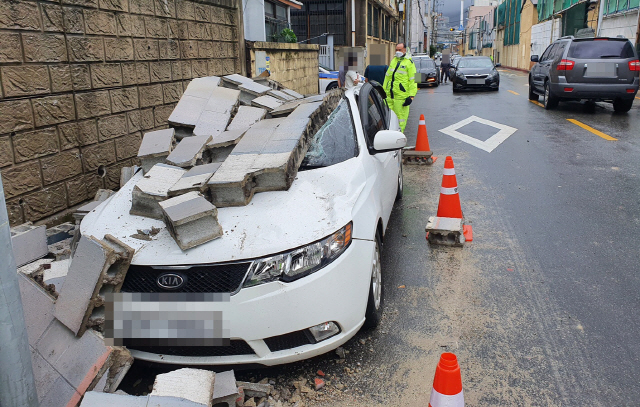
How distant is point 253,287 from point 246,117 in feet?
8.20

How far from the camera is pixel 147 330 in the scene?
9.60 feet

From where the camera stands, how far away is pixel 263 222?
3152mm

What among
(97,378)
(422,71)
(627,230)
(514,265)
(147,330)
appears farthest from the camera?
(422,71)

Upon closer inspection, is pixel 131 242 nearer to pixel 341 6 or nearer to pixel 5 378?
pixel 5 378

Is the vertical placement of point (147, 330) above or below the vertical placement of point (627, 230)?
above

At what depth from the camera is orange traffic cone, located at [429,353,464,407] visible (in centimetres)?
221

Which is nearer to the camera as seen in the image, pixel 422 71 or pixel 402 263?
pixel 402 263

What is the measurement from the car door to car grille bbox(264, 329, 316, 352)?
155cm

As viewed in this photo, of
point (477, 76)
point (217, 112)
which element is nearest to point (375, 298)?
point (217, 112)

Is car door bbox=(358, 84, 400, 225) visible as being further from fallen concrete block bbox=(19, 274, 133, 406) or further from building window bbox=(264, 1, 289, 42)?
building window bbox=(264, 1, 289, 42)

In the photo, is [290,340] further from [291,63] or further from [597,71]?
[291,63]

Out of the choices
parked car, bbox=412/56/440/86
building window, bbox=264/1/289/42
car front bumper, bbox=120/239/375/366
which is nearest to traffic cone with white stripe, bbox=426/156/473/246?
car front bumper, bbox=120/239/375/366

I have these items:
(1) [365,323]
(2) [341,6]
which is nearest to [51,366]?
(1) [365,323]

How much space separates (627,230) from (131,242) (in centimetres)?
486
